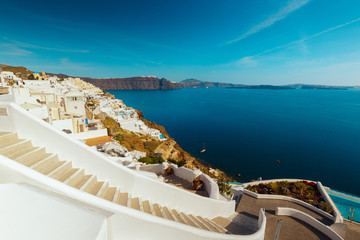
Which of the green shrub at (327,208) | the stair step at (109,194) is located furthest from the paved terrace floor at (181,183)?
the green shrub at (327,208)

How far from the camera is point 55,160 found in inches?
147

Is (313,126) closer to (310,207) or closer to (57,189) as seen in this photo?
(310,207)

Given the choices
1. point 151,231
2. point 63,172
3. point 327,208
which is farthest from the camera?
point 327,208

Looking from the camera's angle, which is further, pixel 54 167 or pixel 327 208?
pixel 327 208

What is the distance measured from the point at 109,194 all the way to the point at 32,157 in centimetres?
187

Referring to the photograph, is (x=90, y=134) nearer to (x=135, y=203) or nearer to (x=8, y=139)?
(x=8, y=139)

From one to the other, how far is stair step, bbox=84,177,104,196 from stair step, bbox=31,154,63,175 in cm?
86

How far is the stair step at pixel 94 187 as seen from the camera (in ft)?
11.8

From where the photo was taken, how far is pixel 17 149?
3311mm

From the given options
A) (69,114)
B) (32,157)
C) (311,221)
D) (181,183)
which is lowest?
(311,221)

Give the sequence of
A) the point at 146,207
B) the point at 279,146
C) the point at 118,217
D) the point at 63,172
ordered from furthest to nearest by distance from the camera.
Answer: the point at 279,146
the point at 146,207
the point at 63,172
the point at 118,217

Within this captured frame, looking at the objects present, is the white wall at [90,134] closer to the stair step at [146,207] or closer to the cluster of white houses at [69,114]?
the cluster of white houses at [69,114]

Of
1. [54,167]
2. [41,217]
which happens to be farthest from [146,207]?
[41,217]

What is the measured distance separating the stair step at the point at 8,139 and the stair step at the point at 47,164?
80 centimetres
